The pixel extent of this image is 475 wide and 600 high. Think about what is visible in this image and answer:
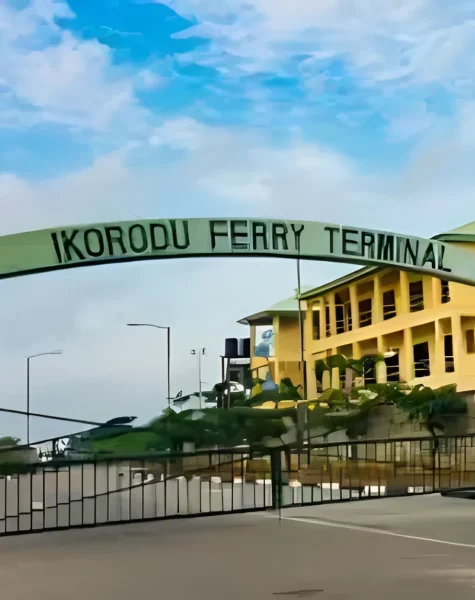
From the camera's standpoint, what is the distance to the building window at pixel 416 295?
46.8ft

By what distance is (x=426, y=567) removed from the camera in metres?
7.64

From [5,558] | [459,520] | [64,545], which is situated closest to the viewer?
[5,558]

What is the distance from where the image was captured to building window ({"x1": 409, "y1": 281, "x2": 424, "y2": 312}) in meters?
14.3

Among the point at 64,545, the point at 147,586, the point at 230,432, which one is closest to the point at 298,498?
the point at 230,432

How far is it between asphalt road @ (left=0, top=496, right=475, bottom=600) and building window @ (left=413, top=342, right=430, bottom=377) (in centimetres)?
275

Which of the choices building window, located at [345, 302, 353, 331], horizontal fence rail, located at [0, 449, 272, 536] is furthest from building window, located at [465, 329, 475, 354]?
horizontal fence rail, located at [0, 449, 272, 536]

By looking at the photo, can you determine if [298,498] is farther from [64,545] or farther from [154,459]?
[64,545]

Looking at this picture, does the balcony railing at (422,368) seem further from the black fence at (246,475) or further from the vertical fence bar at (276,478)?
the vertical fence bar at (276,478)

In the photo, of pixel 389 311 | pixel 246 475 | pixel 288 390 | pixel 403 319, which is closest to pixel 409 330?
pixel 403 319

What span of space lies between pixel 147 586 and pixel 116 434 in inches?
252

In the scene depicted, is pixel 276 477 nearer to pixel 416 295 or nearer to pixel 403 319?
pixel 403 319

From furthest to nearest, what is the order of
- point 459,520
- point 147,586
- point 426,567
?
point 459,520, point 426,567, point 147,586

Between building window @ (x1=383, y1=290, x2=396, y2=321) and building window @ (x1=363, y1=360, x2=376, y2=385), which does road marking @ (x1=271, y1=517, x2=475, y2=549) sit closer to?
building window @ (x1=363, y1=360, x2=376, y2=385)

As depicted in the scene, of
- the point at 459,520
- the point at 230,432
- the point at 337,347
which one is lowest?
the point at 459,520
